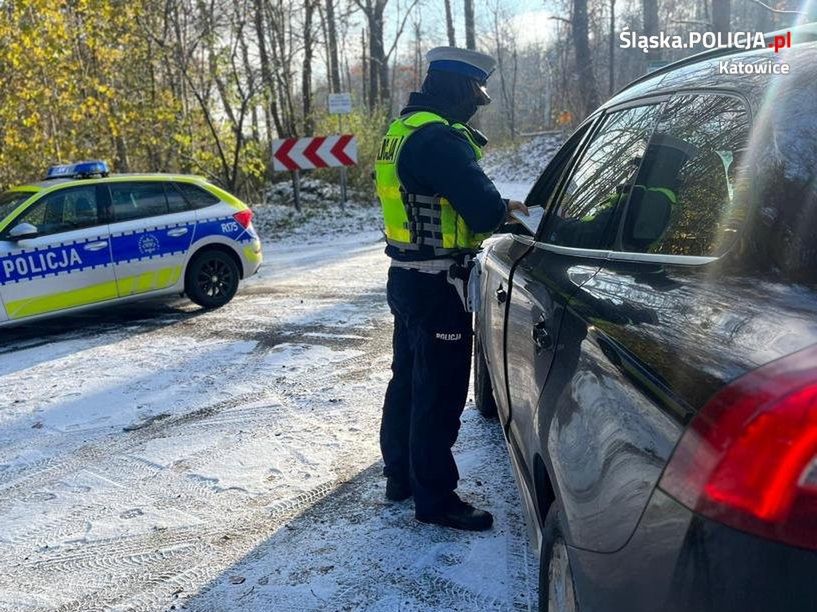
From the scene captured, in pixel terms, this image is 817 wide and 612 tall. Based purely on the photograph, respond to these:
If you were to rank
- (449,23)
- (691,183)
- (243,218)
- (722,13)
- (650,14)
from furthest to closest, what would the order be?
(449,23), (650,14), (722,13), (243,218), (691,183)

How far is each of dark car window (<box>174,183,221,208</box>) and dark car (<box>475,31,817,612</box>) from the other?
21.1 ft

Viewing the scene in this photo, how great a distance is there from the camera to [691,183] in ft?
6.20

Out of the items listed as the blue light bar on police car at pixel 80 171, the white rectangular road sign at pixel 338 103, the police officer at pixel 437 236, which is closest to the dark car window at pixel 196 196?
the blue light bar on police car at pixel 80 171

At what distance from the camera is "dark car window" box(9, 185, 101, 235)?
7.09 meters

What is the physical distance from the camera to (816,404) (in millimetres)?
1097

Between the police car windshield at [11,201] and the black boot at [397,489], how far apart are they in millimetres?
5446

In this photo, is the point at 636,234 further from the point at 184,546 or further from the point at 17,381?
the point at 17,381

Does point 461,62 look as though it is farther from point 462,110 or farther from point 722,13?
point 722,13

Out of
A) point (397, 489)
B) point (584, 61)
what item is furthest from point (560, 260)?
point (584, 61)

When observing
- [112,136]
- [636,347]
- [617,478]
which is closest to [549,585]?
[617,478]

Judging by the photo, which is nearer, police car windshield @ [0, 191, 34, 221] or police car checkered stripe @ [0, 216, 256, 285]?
police car checkered stripe @ [0, 216, 256, 285]

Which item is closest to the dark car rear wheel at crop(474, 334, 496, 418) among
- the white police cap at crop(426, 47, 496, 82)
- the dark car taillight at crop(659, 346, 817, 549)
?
the white police cap at crop(426, 47, 496, 82)

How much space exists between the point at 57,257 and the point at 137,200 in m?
1.09

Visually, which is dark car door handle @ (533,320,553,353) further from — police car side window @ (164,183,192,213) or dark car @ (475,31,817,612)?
police car side window @ (164,183,192,213)
